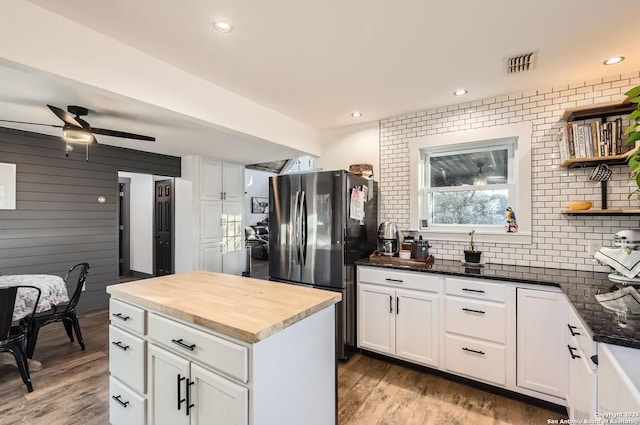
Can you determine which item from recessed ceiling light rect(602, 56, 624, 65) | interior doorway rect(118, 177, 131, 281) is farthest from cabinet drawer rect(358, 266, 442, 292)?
interior doorway rect(118, 177, 131, 281)

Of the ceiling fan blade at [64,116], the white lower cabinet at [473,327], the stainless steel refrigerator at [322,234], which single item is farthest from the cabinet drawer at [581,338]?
the ceiling fan blade at [64,116]

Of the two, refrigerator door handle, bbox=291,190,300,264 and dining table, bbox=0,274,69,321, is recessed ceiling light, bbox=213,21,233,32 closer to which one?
refrigerator door handle, bbox=291,190,300,264

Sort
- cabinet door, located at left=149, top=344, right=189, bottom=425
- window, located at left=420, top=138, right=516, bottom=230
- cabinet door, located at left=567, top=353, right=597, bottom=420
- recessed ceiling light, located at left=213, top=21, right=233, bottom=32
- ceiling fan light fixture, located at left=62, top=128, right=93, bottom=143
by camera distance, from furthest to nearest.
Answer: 1. window, located at left=420, top=138, right=516, bottom=230
2. ceiling fan light fixture, located at left=62, top=128, right=93, bottom=143
3. recessed ceiling light, located at left=213, top=21, right=233, bottom=32
4. cabinet door, located at left=149, top=344, right=189, bottom=425
5. cabinet door, located at left=567, top=353, right=597, bottom=420

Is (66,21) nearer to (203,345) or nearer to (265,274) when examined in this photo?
(203,345)

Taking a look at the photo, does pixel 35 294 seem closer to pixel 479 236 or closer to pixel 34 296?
pixel 34 296

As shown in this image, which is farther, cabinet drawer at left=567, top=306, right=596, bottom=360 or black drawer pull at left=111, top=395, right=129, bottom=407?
black drawer pull at left=111, top=395, right=129, bottom=407

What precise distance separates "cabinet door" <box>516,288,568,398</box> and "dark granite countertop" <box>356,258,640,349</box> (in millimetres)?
132

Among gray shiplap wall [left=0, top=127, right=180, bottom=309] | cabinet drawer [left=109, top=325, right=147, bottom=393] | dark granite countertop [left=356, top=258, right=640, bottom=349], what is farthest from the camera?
gray shiplap wall [left=0, top=127, right=180, bottom=309]

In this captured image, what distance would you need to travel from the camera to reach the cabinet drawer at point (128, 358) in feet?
5.19

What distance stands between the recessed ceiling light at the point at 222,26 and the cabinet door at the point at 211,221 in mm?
3872

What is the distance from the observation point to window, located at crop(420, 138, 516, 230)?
2.93m

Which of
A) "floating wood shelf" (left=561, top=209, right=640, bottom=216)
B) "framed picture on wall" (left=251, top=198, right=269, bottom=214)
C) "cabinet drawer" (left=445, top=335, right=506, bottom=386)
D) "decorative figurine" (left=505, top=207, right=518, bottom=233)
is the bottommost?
"cabinet drawer" (left=445, top=335, right=506, bottom=386)

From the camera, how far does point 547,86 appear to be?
260 centimetres

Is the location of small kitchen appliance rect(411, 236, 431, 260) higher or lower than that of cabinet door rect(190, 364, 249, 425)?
higher
